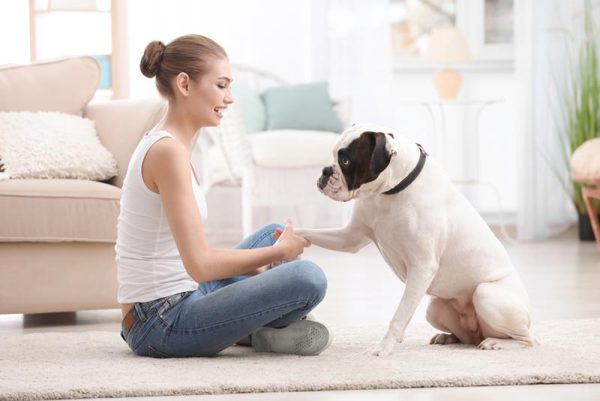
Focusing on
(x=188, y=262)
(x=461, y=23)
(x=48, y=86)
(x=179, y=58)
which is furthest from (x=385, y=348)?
(x=461, y=23)

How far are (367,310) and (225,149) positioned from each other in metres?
2.09

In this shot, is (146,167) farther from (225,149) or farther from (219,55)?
(225,149)

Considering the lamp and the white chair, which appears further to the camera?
the lamp

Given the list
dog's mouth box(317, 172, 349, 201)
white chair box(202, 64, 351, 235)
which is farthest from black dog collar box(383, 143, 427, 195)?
white chair box(202, 64, 351, 235)

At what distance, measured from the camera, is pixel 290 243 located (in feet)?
7.88

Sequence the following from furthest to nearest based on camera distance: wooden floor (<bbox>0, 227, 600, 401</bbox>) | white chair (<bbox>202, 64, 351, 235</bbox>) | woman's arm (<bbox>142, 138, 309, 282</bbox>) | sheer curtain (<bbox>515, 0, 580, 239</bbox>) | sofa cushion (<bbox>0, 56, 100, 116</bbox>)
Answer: sheer curtain (<bbox>515, 0, 580, 239</bbox>)
white chair (<bbox>202, 64, 351, 235</bbox>)
sofa cushion (<bbox>0, 56, 100, 116</bbox>)
woman's arm (<bbox>142, 138, 309, 282</bbox>)
wooden floor (<bbox>0, 227, 600, 401</bbox>)

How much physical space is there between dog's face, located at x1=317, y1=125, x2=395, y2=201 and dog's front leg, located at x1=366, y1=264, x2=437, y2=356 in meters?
0.23

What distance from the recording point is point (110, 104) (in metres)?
3.63

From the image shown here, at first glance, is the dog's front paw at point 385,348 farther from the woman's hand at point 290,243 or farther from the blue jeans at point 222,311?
the woman's hand at point 290,243

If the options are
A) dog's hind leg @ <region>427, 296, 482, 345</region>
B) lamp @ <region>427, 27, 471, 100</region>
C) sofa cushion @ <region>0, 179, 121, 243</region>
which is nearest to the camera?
dog's hind leg @ <region>427, 296, 482, 345</region>

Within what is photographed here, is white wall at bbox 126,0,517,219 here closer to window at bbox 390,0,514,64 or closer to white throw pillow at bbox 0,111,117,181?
window at bbox 390,0,514,64

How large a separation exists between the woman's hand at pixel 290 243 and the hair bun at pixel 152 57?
49 cm

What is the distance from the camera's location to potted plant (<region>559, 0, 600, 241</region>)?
5.57 m

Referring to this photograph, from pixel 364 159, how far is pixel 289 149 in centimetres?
275
